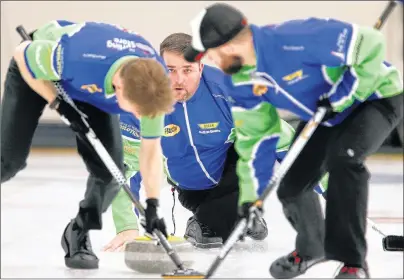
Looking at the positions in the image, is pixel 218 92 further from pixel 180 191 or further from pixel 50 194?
pixel 50 194

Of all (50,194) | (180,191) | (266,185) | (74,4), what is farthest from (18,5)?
(266,185)

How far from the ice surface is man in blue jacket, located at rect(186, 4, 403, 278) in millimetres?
383

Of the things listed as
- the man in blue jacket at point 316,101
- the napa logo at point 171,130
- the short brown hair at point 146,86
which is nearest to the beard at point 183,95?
the napa logo at point 171,130

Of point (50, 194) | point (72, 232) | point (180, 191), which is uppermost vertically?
point (72, 232)

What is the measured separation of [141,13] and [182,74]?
9.40ft

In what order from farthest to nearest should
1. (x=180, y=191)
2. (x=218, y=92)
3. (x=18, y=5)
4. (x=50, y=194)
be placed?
(x=18, y=5)
(x=50, y=194)
(x=180, y=191)
(x=218, y=92)

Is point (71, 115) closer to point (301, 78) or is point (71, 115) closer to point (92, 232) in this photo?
point (301, 78)

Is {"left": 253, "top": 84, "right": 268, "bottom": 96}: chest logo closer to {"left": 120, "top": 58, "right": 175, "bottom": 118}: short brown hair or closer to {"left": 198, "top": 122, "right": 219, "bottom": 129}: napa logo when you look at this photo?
{"left": 120, "top": 58, "right": 175, "bottom": 118}: short brown hair

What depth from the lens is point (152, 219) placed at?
11.4ft

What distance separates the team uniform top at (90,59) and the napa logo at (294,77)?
451 mm

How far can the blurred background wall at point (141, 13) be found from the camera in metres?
6.83

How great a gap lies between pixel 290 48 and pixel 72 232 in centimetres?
116

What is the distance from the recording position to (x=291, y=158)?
11.0 feet

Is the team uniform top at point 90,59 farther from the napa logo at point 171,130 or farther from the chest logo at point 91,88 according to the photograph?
the napa logo at point 171,130
